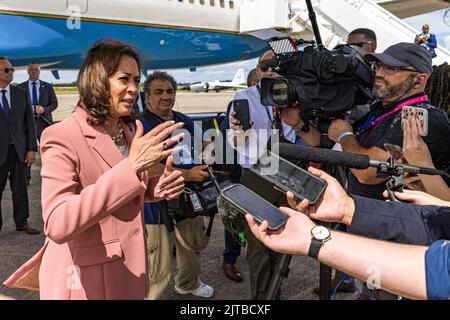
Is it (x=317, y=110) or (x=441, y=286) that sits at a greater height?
(x=317, y=110)

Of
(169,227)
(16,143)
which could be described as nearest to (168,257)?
(169,227)

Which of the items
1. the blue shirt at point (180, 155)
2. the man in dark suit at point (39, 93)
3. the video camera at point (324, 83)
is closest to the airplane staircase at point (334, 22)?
the man in dark suit at point (39, 93)

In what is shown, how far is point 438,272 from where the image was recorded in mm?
923

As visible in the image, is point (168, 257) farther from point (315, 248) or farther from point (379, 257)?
point (379, 257)

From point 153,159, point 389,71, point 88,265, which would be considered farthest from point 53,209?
point 389,71

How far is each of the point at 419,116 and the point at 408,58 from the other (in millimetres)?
665

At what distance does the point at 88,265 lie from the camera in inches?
61.3

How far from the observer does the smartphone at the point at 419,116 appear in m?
1.60

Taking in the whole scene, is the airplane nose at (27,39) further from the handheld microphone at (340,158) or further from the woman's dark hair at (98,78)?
the handheld microphone at (340,158)

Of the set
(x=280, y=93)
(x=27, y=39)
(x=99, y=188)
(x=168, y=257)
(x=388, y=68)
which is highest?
(x=27, y=39)

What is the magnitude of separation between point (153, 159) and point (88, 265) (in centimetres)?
53

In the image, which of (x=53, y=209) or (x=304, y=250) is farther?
(x=53, y=209)

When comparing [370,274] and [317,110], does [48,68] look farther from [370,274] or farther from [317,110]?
[370,274]

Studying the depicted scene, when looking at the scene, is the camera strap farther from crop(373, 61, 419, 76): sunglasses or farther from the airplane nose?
the airplane nose
